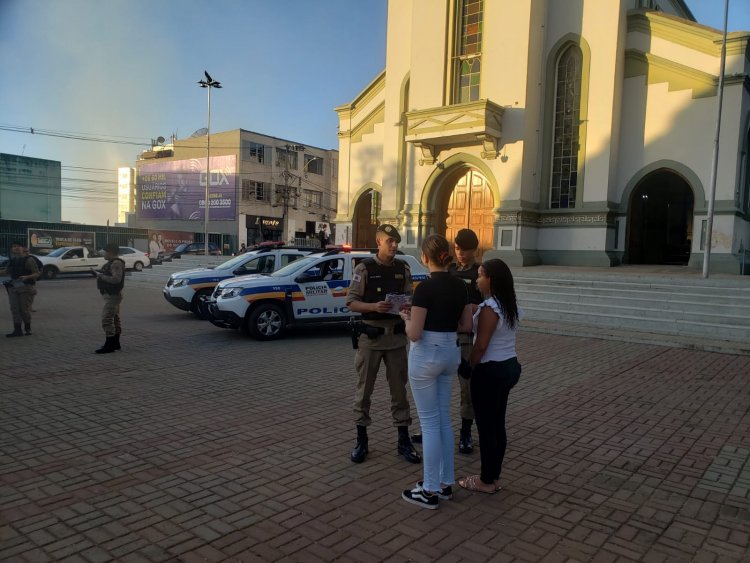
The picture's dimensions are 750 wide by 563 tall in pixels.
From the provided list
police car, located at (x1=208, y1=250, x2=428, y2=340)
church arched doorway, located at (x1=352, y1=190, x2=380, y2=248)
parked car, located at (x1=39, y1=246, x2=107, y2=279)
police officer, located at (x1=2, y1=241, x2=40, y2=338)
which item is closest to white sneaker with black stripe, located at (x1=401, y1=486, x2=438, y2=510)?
police car, located at (x1=208, y1=250, x2=428, y2=340)

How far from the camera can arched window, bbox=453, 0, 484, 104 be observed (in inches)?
759

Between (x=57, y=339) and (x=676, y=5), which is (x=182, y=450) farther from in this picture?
(x=676, y=5)

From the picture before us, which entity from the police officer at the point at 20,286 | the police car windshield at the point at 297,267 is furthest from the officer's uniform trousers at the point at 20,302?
the police car windshield at the point at 297,267

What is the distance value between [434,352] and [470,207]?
55.0 ft

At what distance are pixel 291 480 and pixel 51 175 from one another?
64.6m

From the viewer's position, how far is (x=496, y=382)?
390 centimetres

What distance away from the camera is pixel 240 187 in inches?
1927

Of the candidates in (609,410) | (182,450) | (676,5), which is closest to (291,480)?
(182,450)

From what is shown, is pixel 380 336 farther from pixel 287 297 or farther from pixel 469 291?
pixel 287 297

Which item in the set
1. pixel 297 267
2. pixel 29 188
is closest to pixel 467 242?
pixel 297 267

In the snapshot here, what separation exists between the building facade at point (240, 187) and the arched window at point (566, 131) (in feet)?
101

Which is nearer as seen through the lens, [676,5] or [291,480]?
[291,480]

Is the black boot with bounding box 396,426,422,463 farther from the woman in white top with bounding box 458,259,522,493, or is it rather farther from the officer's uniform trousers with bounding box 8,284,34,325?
the officer's uniform trousers with bounding box 8,284,34,325

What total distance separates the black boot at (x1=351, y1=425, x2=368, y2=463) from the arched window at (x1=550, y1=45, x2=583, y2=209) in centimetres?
1571
